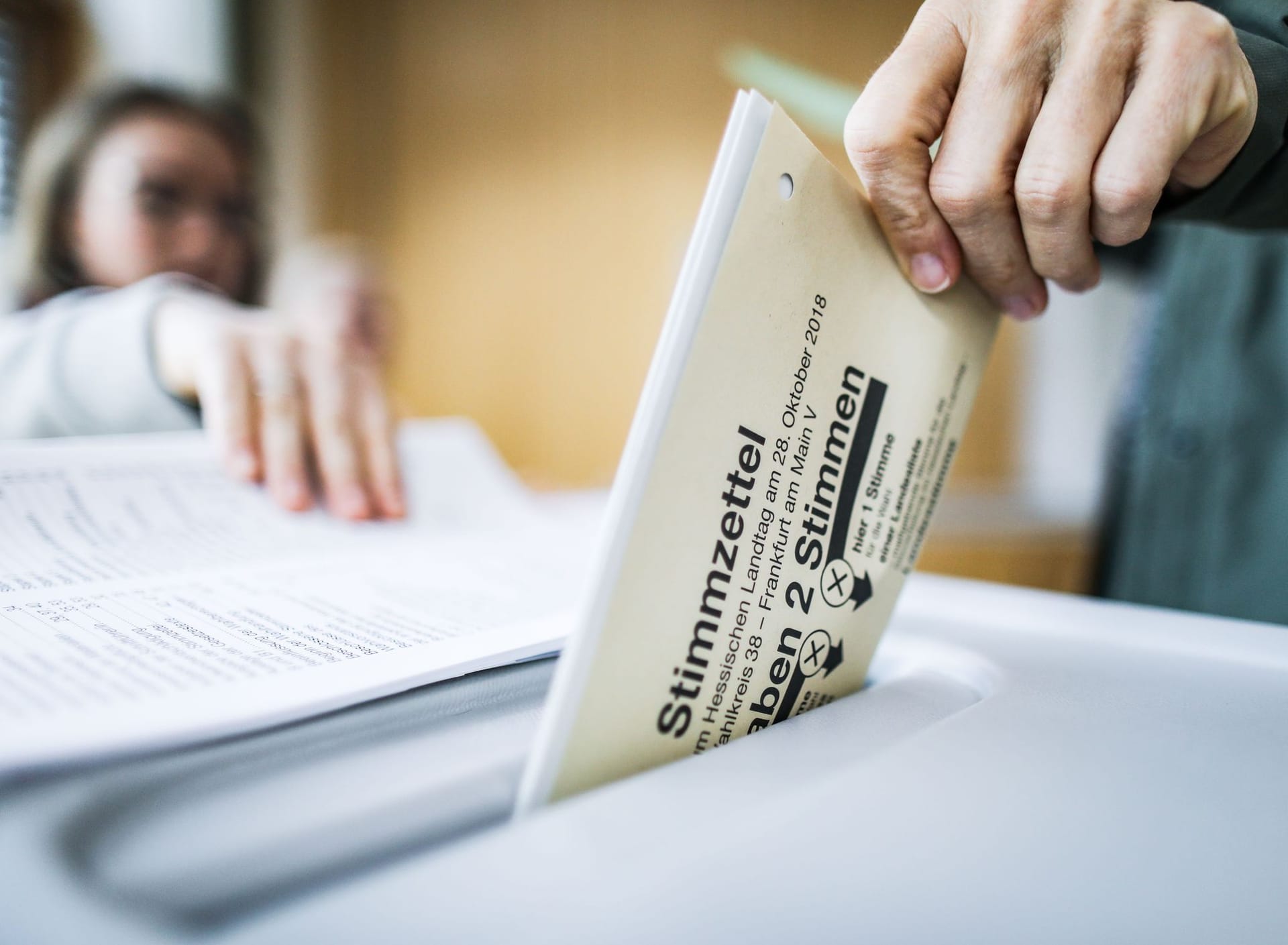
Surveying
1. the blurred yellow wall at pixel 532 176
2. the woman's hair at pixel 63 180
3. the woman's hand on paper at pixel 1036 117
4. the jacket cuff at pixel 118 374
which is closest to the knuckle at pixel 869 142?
the woman's hand on paper at pixel 1036 117

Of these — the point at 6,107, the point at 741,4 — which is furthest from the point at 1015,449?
the point at 6,107

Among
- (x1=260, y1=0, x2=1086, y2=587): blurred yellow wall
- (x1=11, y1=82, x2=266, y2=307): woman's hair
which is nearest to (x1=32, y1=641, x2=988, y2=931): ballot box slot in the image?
(x1=11, y1=82, x2=266, y2=307): woman's hair

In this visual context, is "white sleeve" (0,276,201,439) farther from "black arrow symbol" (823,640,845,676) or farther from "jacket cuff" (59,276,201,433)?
"black arrow symbol" (823,640,845,676)

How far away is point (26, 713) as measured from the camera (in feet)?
0.75

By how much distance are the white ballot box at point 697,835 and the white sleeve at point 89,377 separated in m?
0.58

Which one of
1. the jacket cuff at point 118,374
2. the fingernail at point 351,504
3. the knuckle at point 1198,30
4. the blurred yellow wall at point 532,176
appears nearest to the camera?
the knuckle at point 1198,30

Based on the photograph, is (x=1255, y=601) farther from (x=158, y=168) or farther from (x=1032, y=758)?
(x=158, y=168)

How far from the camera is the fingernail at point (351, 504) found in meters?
0.56

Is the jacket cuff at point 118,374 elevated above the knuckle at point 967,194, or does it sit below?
below

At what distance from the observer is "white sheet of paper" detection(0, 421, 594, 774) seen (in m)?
0.24

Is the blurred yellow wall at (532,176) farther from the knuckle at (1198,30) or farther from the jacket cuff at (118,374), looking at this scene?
the knuckle at (1198,30)

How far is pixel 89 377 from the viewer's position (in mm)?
734

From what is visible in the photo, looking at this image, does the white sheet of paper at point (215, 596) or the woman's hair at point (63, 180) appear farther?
the woman's hair at point (63, 180)

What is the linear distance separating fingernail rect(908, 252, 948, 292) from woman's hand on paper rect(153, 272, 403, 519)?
408 millimetres
